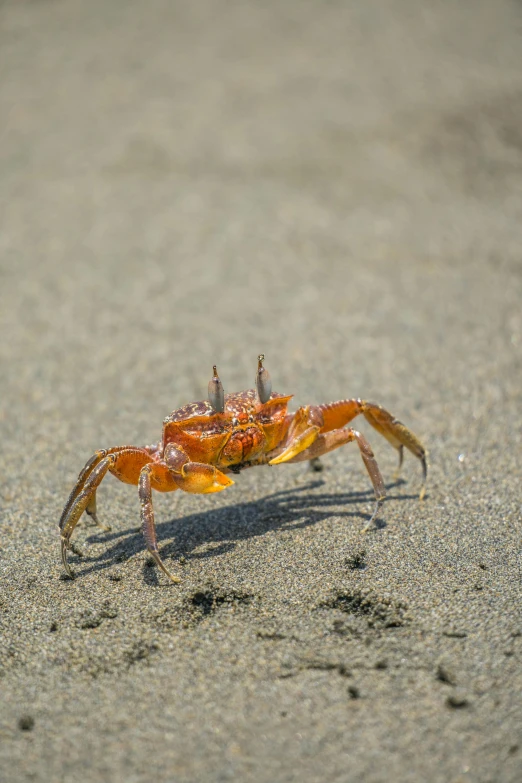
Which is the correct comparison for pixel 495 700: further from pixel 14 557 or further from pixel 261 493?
pixel 14 557

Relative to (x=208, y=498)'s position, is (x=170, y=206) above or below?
above

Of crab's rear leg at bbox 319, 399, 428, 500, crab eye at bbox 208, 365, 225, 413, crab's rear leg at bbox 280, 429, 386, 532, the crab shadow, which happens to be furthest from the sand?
crab eye at bbox 208, 365, 225, 413

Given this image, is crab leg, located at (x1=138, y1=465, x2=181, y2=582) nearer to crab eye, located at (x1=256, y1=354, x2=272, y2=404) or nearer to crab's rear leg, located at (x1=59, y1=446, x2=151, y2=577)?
crab's rear leg, located at (x1=59, y1=446, x2=151, y2=577)

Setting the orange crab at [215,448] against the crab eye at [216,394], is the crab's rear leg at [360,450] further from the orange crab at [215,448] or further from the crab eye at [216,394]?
the crab eye at [216,394]

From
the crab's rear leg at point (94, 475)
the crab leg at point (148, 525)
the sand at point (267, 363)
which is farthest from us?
the crab's rear leg at point (94, 475)

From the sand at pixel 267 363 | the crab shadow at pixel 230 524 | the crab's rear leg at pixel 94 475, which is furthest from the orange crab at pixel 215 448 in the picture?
the sand at pixel 267 363

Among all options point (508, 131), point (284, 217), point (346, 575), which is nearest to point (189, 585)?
point (346, 575)
